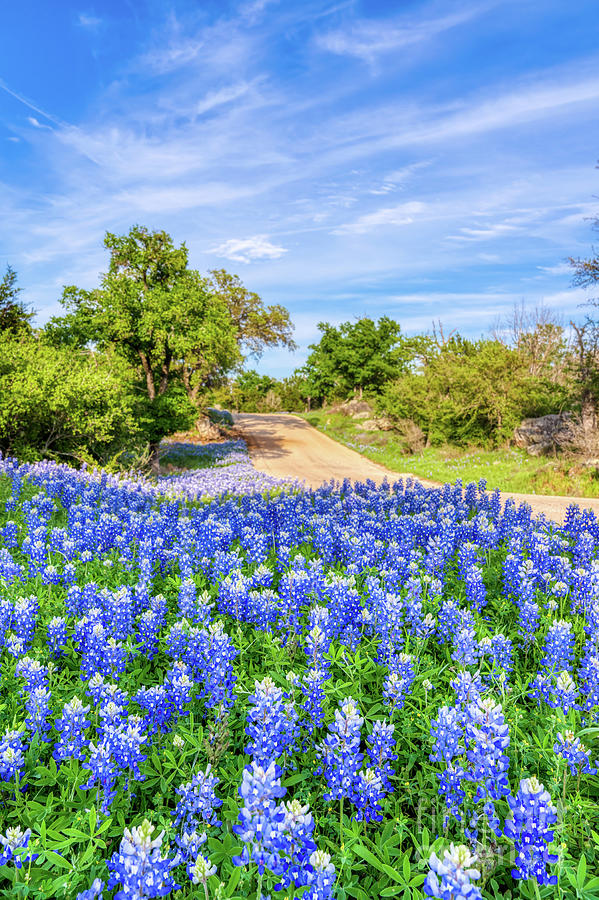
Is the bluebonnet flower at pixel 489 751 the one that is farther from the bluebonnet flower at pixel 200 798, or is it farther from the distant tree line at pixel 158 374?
the distant tree line at pixel 158 374

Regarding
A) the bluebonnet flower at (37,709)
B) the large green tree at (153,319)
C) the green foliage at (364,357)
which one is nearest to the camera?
the bluebonnet flower at (37,709)

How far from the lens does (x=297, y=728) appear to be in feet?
10.3

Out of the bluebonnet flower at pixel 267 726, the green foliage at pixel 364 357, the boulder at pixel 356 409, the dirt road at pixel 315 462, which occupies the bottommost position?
the dirt road at pixel 315 462

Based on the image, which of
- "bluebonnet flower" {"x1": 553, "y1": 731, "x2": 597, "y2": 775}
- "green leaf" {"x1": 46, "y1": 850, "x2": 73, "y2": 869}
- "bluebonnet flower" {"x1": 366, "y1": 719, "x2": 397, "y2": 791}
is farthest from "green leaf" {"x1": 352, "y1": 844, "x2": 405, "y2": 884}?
"green leaf" {"x1": 46, "y1": 850, "x2": 73, "y2": 869}

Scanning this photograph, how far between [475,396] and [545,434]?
402cm

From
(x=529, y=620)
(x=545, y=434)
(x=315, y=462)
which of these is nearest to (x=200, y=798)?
(x=529, y=620)

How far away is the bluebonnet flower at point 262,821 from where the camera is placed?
1.90m

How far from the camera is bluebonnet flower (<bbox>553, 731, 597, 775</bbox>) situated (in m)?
2.96

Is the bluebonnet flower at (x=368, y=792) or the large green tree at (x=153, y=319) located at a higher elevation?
the large green tree at (x=153, y=319)

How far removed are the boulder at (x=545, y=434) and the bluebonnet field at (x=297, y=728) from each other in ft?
58.4

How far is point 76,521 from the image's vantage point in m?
7.44

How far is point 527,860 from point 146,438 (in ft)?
69.7

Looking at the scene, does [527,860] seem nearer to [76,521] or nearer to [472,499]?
[76,521]

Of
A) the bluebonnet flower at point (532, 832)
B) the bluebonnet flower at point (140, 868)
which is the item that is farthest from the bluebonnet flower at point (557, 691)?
the bluebonnet flower at point (140, 868)
